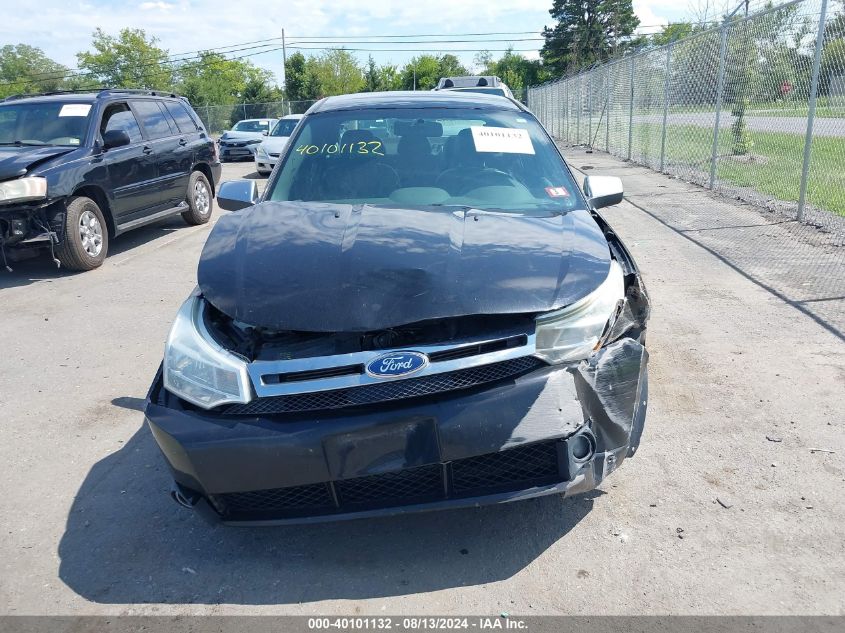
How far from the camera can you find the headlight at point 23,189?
6996 millimetres

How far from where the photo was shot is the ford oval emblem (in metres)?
2.51

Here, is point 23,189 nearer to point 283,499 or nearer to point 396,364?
point 283,499

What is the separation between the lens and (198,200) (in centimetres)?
1074

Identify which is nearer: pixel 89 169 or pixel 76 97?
pixel 89 169

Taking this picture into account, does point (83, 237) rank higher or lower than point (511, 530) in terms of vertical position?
higher

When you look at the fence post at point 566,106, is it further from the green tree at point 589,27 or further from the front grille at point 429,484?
the green tree at point 589,27

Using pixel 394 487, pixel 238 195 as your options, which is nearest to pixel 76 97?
pixel 238 195

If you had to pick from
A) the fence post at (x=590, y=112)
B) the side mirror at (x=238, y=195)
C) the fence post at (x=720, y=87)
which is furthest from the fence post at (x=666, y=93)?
the side mirror at (x=238, y=195)

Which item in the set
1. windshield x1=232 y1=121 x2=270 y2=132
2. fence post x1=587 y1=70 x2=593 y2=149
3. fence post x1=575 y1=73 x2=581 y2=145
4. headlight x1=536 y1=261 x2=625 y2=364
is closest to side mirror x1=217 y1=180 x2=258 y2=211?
headlight x1=536 y1=261 x2=625 y2=364

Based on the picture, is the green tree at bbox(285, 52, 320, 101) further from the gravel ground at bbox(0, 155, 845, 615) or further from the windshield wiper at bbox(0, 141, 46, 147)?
the gravel ground at bbox(0, 155, 845, 615)

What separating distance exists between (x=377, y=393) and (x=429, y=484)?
397 millimetres

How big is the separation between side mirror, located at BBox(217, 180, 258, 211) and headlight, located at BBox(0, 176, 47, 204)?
387cm

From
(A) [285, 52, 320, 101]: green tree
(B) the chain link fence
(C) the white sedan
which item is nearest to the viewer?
(C) the white sedan

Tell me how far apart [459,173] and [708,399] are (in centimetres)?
192
